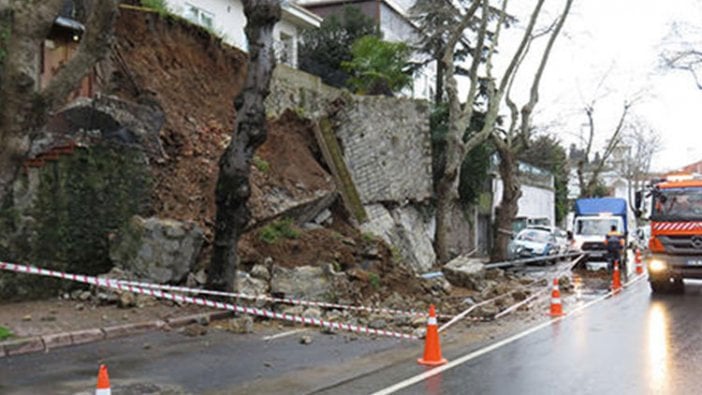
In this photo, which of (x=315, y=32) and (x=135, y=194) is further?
(x=315, y=32)

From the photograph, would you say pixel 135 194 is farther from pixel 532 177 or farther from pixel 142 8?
pixel 532 177

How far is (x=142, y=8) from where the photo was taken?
16734mm

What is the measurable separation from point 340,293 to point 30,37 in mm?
8472

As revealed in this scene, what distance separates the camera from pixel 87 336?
9.93 metres

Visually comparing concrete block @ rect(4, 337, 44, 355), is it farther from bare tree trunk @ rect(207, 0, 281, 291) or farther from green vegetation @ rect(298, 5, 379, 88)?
green vegetation @ rect(298, 5, 379, 88)

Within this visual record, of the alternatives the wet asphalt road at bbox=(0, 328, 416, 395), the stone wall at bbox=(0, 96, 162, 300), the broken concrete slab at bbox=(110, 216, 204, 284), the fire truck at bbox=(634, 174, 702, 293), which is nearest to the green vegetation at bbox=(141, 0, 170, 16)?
the stone wall at bbox=(0, 96, 162, 300)

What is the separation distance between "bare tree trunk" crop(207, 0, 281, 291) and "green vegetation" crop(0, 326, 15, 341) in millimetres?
3616

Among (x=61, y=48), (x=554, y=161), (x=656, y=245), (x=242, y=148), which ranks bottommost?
(x=656, y=245)

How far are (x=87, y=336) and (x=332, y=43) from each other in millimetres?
22979

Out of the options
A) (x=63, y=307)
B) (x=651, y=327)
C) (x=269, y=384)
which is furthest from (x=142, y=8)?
(x=651, y=327)

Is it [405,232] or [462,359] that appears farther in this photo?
[405,232]

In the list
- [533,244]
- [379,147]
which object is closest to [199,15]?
[379,147]

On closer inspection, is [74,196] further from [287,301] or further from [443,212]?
[443,212]

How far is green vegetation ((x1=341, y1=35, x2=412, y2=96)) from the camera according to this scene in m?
24.9
